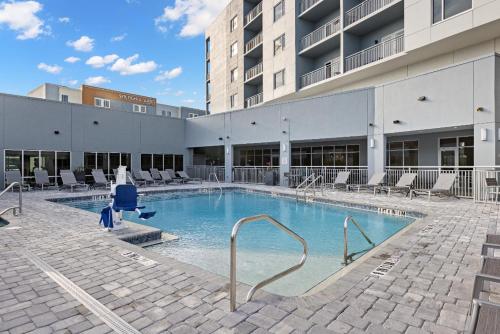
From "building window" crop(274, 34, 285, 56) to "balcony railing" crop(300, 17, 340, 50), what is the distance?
1.82 m

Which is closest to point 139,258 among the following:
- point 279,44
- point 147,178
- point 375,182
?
point 375,182

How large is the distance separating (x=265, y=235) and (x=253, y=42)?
76.1ft

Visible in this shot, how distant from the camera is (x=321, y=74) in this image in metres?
20.5

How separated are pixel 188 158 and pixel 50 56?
23.8m

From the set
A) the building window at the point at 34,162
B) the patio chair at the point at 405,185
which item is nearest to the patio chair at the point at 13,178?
the building window at the point at 34,162

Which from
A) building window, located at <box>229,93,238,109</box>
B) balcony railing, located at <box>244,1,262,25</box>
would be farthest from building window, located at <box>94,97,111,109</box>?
balcony railing, located at <box>244,1,262,25</box>

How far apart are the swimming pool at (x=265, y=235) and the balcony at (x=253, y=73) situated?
15564 mm

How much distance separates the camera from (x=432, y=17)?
13.5 metres

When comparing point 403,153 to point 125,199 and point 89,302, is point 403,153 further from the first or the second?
point 89,302

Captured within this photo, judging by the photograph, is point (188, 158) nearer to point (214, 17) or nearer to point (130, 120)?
point (130, 120)

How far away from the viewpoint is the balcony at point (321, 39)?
63.2 ft

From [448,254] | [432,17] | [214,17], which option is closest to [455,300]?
[448,254]

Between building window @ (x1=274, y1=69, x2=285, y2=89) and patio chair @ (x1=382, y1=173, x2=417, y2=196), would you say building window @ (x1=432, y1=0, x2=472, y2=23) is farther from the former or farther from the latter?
building window @ (x1=274, y1=69, x2=285, y2=89)

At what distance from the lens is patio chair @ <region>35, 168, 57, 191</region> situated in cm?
1541
